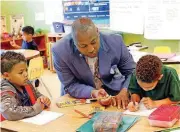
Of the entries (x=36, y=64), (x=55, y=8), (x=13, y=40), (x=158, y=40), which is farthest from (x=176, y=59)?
(x=13, y=40)

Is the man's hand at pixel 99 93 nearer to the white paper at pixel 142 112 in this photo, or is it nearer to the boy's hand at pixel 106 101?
the boy's hand at pixel 106 101

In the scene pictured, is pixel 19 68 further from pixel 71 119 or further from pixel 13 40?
pixel 13 40

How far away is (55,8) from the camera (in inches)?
255

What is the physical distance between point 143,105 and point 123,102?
125 millimetres

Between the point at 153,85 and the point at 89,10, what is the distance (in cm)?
414

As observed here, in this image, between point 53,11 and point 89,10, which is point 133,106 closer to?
point 89,10

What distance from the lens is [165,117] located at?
4.66ft

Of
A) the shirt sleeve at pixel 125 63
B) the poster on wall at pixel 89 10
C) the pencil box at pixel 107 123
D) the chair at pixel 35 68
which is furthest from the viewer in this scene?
the poster on wall at pixel 89 10

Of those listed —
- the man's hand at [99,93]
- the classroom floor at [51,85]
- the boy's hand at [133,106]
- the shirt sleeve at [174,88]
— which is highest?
the shirt sleeve at [174,88]

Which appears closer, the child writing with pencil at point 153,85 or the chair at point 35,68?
the child writing with pencil at point 153,85

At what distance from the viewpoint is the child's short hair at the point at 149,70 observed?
162 centimetres

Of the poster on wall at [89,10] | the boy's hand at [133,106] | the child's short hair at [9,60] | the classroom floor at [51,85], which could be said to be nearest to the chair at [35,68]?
the classroom floor at [51,85]

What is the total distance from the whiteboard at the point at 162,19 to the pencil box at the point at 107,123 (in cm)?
308

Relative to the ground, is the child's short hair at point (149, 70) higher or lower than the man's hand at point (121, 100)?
higher
